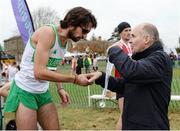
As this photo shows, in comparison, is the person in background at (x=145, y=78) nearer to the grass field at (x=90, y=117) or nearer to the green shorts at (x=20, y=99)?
the green shorts at (x=20, y=99)

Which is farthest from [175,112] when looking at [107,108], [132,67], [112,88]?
[132,67]

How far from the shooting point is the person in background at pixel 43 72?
10.5 ft

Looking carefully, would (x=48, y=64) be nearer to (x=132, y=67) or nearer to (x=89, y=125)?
(x=132, y=67)

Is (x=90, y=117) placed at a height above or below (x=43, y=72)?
below

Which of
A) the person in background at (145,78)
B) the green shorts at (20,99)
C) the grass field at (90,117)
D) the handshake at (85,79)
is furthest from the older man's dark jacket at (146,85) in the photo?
the grass field at (90,117)

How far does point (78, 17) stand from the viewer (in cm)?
320

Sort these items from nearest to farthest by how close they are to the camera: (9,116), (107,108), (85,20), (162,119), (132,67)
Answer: (132,67) < (162,119) < (85,20) < (9,116) < (107,108)

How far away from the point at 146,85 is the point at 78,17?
82cm

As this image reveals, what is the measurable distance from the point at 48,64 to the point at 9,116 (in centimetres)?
541

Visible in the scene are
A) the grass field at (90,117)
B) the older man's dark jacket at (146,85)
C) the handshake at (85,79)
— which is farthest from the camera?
the grass field at (90,117)

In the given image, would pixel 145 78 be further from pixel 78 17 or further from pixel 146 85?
pixel 78 17

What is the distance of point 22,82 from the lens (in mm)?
3506

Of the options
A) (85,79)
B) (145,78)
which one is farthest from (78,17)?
(145,78)

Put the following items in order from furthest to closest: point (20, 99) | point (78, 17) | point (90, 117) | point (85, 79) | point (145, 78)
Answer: point (90, 117) < point (20, 99) < point (85, 79) < point (78, 17) < point (145, 78)
